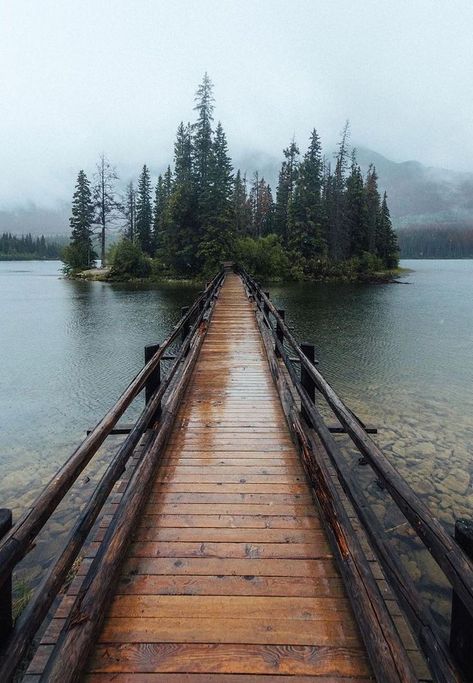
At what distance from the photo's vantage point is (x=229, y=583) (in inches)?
130

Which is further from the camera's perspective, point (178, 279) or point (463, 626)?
point (178, 279)

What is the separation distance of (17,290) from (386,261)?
59973mm

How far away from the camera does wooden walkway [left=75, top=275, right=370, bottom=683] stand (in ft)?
8.66

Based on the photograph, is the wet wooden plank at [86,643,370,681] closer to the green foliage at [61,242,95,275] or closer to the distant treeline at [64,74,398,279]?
the distant treeline at [64,74,398,279]

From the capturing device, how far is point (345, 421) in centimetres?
404

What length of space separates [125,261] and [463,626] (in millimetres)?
54290

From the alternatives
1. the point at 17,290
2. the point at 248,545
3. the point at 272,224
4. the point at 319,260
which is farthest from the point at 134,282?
the point at 248,545

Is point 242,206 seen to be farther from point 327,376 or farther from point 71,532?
point 71,532

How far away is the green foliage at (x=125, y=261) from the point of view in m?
53.0

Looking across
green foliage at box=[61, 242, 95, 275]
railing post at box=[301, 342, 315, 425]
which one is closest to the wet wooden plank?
railing post at box=[301, 342, 315, 425]

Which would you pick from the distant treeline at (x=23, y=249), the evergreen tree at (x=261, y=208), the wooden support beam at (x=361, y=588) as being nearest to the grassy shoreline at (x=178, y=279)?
the evergreen tree at (x=261, y=208)

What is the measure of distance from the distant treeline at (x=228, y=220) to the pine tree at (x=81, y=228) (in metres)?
0.15

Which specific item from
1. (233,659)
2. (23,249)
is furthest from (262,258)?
(23,249)

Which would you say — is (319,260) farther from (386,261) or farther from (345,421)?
(345,421)
